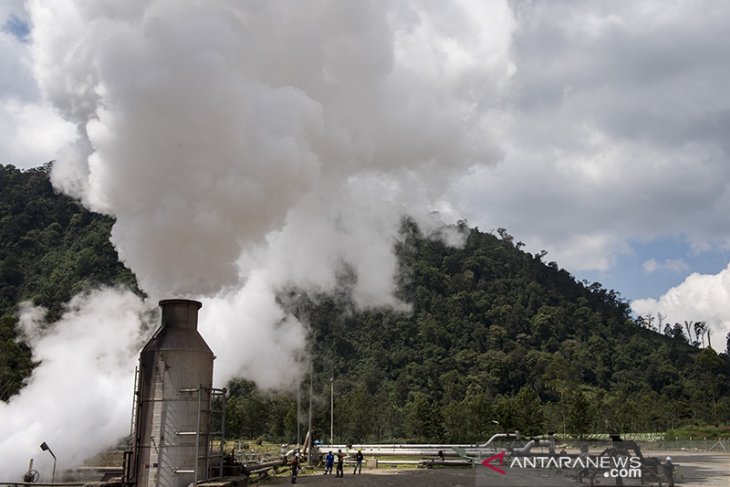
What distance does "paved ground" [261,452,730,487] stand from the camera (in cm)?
2895

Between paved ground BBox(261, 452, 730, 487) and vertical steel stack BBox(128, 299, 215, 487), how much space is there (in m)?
13.0

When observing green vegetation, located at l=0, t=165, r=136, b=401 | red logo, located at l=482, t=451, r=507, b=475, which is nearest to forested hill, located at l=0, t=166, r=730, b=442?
green vegetation, located at l=0, t=165, r=136, b=401

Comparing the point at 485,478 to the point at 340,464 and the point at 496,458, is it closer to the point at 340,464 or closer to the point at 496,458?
the point at 496,458

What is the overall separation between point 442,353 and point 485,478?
422 ft

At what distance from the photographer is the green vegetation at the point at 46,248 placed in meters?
117

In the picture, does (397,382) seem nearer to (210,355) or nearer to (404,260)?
(404,260)

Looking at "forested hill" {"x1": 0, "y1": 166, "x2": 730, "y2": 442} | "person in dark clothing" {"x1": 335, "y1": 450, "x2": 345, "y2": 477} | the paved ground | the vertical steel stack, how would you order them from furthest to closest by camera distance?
"forested hill" {"x1": 0, "y1": 166, "x2": 730, "y2": 442} → "person in dark clothing" {"x1": 335, "y1": 450, "x2": 345, "y2": 477} → the paved ground → the vertical steel stack

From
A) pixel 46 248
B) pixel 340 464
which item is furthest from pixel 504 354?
pixel 340 464

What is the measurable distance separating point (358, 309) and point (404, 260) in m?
28.8

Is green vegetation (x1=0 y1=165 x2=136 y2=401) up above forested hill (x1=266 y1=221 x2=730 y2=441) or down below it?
above

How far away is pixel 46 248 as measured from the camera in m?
136

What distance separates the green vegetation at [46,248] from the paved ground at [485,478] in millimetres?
78400

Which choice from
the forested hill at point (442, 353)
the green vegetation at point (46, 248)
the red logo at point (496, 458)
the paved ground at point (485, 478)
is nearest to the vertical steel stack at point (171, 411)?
the paved ground at point (485, 478)

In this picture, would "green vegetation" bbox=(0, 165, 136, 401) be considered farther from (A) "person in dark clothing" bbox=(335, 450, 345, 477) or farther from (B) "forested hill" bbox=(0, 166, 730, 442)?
(A) "person in dark clothing" bbox=(335, 450, 345, 477)
